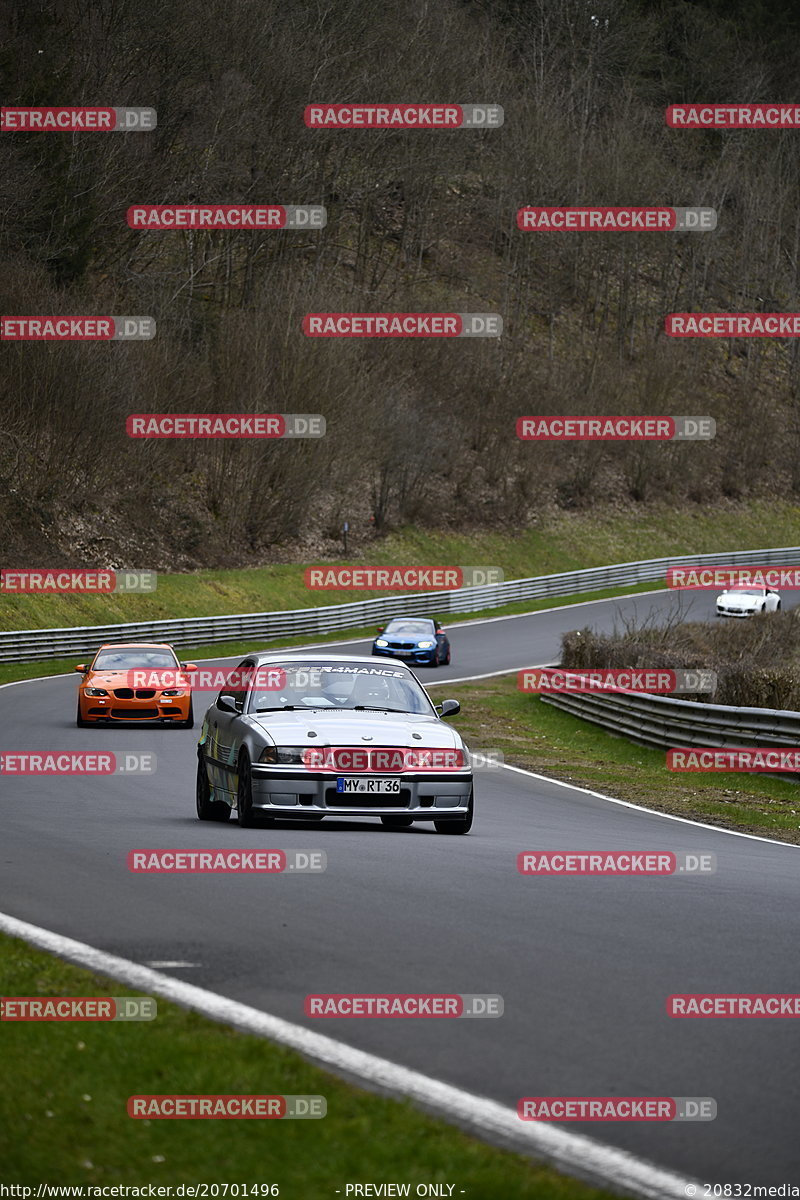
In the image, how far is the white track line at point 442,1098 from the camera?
430 centimetres

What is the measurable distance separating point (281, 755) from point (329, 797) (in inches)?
20.4

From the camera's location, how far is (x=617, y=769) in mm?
21859

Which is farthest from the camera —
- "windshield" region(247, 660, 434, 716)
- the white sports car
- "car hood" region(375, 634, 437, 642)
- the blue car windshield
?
the white sports car

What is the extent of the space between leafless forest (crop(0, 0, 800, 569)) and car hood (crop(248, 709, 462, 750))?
1504 inches

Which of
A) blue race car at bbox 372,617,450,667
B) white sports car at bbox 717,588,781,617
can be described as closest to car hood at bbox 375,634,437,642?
blue race car at bbox 372,617,450,667

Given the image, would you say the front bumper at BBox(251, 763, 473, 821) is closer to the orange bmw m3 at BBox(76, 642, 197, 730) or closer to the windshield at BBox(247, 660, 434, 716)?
the windshield at BBox(247, 660, 434, 716)

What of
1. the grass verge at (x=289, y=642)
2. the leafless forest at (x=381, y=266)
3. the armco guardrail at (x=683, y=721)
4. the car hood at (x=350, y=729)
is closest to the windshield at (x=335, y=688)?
the car hood at (x=350, y=729)

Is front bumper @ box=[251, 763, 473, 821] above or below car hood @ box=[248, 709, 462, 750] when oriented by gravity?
below

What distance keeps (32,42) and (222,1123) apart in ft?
191

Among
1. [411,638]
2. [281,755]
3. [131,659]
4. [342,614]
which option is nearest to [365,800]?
[281,755]

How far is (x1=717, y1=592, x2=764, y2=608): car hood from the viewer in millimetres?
52031

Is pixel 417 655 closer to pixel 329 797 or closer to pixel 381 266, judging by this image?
pixel 329 797

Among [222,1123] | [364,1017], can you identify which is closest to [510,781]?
[364,1017]

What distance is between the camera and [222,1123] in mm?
4559
